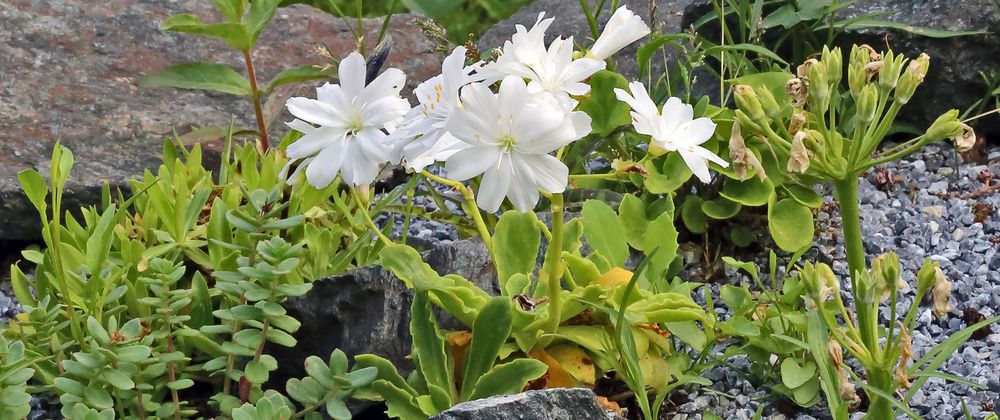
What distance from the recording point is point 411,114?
6.27 feet

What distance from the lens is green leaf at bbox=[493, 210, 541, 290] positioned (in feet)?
7.68

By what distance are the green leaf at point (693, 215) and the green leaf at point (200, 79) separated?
1.28 meters

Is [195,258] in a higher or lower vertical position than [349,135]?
lower

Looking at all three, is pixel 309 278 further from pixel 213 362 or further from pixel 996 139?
pixel 996 139

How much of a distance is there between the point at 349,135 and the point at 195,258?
883mm

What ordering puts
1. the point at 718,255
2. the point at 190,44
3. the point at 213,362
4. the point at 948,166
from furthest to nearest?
1. the point at 190,44
2. the point at 948,166
3. the point at 718,255
4. the point at 213,362

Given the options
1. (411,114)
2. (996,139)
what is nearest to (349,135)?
(411,114)

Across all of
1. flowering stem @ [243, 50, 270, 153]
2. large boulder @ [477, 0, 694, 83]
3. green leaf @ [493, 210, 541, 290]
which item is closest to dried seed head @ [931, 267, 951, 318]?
green leaf @ [493, 210, 541, 290]

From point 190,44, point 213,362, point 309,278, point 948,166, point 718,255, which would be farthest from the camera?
point 190,44

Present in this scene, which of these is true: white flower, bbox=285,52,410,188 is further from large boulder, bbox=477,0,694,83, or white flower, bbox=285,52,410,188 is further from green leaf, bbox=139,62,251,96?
large boulder, bbox=477,0,694,83

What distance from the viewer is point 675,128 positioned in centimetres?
195

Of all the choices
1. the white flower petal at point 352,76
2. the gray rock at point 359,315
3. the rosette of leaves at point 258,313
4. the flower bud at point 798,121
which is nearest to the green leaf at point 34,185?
the rosette of leaves at point 258,313

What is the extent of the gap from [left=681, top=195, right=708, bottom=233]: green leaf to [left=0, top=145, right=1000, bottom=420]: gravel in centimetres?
16

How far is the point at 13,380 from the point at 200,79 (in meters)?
1.40
